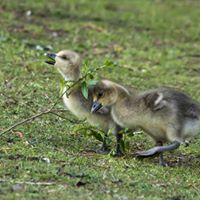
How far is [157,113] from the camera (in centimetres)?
698

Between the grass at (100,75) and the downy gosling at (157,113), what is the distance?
0.90ft

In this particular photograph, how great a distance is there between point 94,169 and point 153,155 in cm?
75

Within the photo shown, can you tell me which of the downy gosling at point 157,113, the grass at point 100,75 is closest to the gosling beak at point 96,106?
the downy gosling at point 157,113

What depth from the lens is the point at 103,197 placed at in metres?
5.82

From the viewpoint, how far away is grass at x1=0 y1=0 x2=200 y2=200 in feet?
20.3

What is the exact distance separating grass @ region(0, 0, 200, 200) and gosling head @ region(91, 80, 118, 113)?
41 cm

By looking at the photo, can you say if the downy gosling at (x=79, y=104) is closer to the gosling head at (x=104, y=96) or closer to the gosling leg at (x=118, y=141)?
the gosling leg at (x=118, y=141)

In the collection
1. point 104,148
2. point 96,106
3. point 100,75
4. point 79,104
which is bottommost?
point 100,75

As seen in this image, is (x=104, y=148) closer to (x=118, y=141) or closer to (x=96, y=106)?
(x=118, y=141)

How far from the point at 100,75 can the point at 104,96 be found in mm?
4009

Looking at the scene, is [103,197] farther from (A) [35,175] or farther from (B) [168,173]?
(B) [168,173]

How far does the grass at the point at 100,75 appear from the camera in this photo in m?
6.18

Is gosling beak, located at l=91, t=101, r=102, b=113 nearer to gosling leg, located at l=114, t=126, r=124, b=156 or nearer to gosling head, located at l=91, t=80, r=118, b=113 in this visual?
gosling head, located at l=91, t=80, r=118, b=113

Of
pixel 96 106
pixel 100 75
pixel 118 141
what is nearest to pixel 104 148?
pixel 118 141
